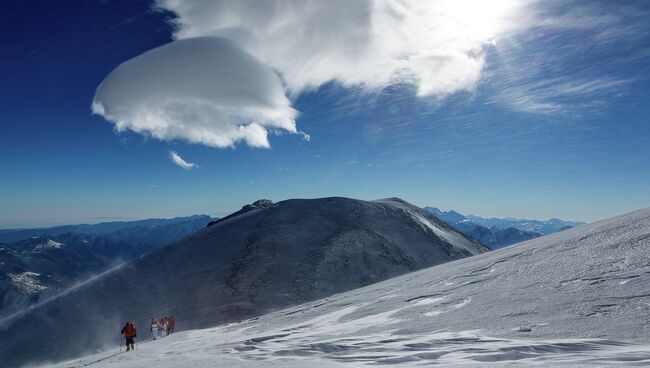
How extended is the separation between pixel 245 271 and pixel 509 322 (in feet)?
135

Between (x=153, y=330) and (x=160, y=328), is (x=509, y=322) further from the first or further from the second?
(x=160, y=328)

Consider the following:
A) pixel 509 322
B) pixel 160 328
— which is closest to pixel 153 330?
pixel 160 328

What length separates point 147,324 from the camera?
41188 millimetres

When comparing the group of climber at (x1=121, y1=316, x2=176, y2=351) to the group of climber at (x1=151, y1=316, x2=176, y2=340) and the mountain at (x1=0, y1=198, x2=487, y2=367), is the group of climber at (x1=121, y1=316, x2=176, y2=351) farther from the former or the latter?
the mountain at (x1=0, y1=198, x2=487, y2=367)

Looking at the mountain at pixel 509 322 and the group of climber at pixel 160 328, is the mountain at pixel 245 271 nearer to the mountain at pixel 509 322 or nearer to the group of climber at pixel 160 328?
the group of climber at pixel 160 328

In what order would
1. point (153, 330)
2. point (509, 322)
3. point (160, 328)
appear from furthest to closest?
point (160, 328)
point (153, 330)
point (509, 322)

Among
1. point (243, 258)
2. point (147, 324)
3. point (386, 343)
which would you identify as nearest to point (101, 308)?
point (147, 324)

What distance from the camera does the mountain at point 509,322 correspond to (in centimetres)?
845

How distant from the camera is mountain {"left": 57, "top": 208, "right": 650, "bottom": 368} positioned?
27.7 ft

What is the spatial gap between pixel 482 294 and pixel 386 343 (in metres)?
5.80

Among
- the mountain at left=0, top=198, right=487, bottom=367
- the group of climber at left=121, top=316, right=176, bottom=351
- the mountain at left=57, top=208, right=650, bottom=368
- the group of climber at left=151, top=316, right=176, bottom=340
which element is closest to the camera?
the mountain at left=57, top=208, right=650, bottom=368

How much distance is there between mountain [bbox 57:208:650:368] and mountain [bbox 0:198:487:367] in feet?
79.2

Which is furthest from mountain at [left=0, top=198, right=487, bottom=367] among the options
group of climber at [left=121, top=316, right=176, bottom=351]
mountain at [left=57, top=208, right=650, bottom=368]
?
mountain at [left=57, top=208, right=650, bottom=368]

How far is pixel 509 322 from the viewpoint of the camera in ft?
36.1
